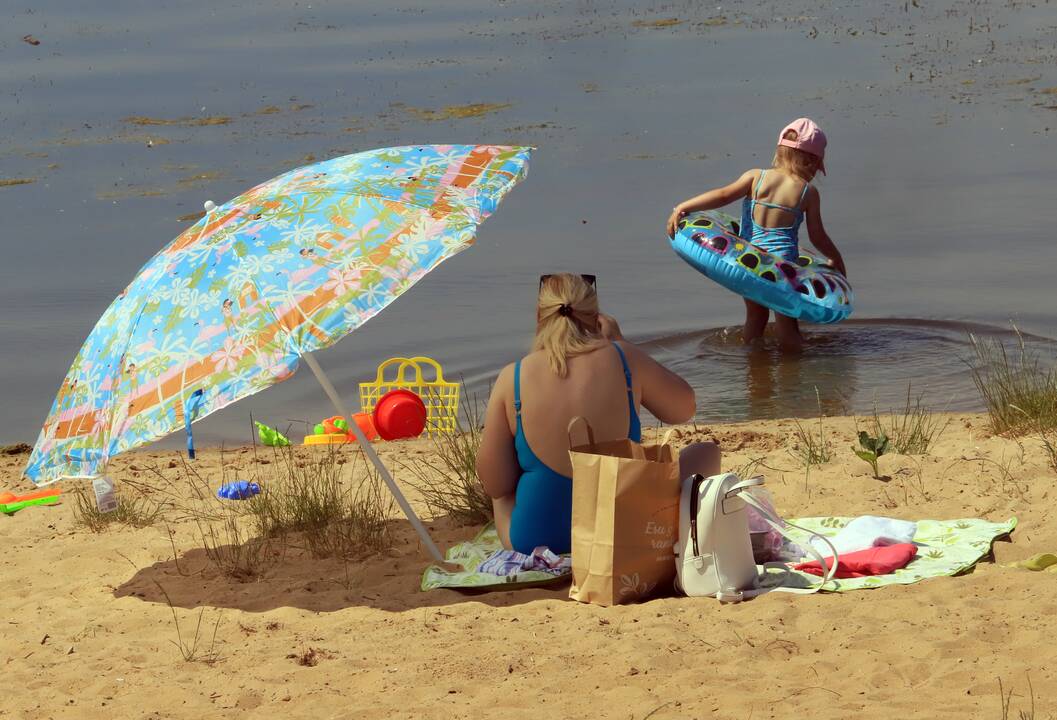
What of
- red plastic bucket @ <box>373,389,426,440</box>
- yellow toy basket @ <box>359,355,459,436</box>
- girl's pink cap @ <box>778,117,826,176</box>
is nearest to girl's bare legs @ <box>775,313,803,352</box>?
girl's pink cap @ <box>778,117,826,176</box>

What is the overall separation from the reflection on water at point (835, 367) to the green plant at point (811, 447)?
1125mm

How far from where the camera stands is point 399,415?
24.6ft

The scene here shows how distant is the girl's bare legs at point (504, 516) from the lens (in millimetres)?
5215

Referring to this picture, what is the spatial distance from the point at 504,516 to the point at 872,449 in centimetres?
183

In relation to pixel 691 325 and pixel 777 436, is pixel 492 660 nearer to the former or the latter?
pixel 777 436

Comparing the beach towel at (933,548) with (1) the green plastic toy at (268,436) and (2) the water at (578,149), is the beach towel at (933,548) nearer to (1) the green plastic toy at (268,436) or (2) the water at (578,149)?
(2) the water at (578,149)

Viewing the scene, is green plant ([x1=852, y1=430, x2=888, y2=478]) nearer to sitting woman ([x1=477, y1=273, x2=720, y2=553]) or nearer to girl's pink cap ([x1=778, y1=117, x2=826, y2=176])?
sitting woman ([x1=477, y1=273, x2=720, y2=553])

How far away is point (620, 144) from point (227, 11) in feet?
45.6

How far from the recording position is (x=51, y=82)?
68.0ft

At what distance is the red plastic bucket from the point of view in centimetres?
752

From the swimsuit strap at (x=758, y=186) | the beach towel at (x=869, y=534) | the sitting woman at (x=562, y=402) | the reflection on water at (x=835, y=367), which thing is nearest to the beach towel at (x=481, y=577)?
the sitting woman at (x=562, y=402)

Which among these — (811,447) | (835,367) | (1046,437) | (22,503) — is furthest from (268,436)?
(1046,437)

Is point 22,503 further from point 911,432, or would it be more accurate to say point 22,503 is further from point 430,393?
point 911,432

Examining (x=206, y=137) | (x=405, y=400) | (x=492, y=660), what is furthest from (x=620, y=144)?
(x=492, y=660)
